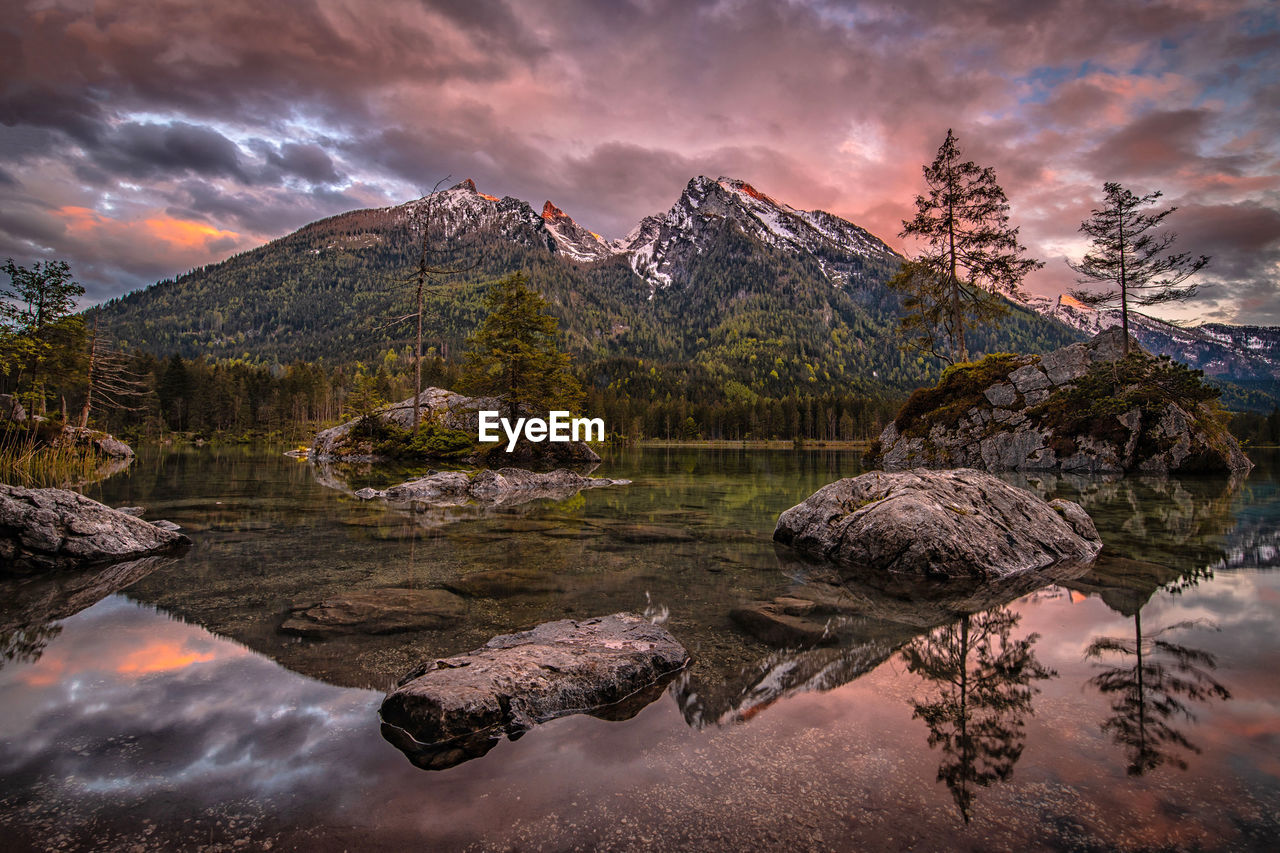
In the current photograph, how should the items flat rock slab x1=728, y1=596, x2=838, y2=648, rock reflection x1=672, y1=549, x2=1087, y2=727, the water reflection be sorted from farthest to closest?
flat rock slab x1=728, y1=596, x2=838, y2=648 → the water reflection → rock reflection x1=672, y1=549, x2=1087, y2=727

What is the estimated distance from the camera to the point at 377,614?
6.76 metres

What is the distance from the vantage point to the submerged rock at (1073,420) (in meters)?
31.0

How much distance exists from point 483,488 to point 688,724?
17.7 meters

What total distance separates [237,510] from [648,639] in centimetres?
1438

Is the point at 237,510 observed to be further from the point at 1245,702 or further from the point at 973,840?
the point at 1245,702

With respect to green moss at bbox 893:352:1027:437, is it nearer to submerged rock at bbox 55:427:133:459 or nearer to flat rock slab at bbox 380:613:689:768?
flat rock slab at bbox 380:613:689:768

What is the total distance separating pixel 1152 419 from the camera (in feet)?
105

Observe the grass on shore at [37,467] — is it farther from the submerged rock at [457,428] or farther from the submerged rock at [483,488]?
the submerged rock at [457,428]

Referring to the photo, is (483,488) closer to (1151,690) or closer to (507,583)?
(507,583)

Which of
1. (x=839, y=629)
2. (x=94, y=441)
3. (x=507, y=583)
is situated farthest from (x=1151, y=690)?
(x=94, y=441)

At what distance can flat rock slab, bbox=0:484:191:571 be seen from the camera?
28.1ft

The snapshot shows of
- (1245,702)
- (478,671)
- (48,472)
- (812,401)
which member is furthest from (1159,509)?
(812,401)

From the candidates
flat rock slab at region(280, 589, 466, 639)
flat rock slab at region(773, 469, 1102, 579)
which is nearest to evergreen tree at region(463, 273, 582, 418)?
flat rock slab at region(773, 469, 1102, 579)

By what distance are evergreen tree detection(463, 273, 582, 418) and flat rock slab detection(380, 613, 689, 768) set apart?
92.1 feet
